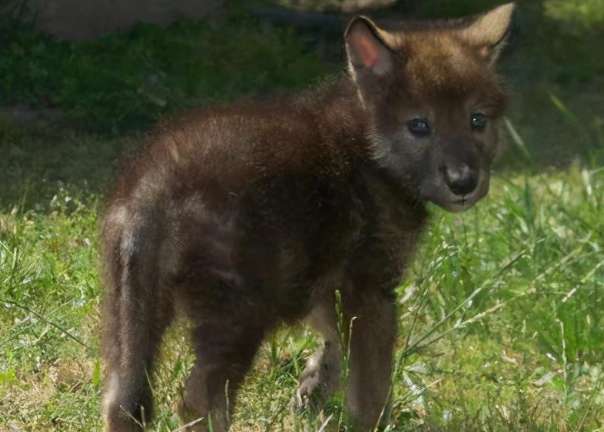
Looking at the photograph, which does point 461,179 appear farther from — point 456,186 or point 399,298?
point 399,298

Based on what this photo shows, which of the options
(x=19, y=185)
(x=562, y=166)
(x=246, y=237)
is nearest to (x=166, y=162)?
(x=246, y=237)

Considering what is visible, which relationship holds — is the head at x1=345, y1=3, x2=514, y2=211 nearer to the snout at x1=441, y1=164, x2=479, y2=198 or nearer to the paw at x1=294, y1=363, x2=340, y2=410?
the snout at x1=441, y1=164, x2=479, y2=198

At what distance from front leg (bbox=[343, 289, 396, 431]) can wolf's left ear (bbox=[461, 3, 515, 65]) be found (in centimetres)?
121

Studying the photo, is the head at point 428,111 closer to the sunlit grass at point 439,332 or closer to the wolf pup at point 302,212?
the wolf pup at point 302,212

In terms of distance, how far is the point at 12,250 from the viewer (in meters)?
6.77

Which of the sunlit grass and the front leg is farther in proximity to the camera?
the sunlit grass

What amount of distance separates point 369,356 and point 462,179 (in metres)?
0.82

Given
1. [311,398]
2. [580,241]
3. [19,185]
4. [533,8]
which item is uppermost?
[311,398]

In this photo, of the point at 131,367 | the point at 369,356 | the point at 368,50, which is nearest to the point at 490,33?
the point at 368,50

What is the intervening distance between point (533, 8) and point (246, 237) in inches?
379

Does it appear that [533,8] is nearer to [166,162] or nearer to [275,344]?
[275,344]

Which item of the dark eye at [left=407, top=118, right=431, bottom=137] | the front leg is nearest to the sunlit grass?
the front leg

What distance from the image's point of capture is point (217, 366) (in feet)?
15.1

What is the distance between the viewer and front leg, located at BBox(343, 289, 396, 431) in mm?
5188
